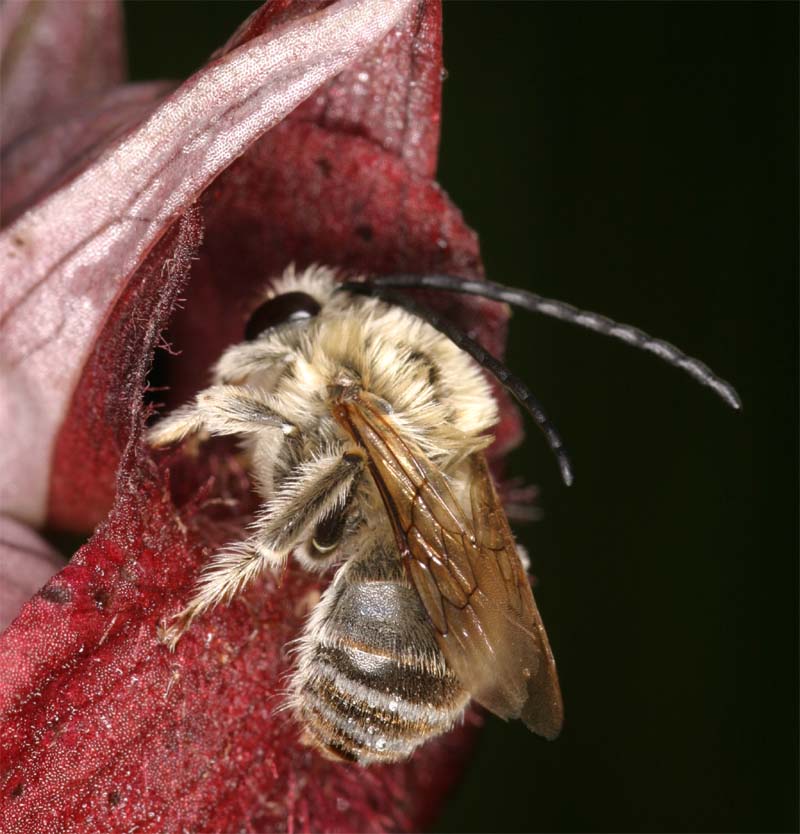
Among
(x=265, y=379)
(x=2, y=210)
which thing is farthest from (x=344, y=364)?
(x=2, y=210)

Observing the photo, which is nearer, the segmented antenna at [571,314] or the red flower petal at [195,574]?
the red flower petal at [195,574]

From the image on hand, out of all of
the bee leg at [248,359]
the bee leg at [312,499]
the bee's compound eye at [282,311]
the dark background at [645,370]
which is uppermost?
the bee's compound eye at [282,311]

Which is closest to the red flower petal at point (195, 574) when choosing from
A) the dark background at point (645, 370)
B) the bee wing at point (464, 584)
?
the bee wing at point (464, 584)

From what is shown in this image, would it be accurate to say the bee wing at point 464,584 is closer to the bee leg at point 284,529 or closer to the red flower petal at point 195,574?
the bee leg at point 284,529

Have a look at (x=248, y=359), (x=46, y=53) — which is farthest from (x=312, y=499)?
(x=46, y=53)

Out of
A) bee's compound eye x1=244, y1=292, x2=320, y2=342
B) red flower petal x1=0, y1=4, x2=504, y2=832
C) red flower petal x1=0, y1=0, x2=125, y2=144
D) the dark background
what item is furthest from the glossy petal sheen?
the dark background

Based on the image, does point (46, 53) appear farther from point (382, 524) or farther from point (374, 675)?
point (374, 675)
